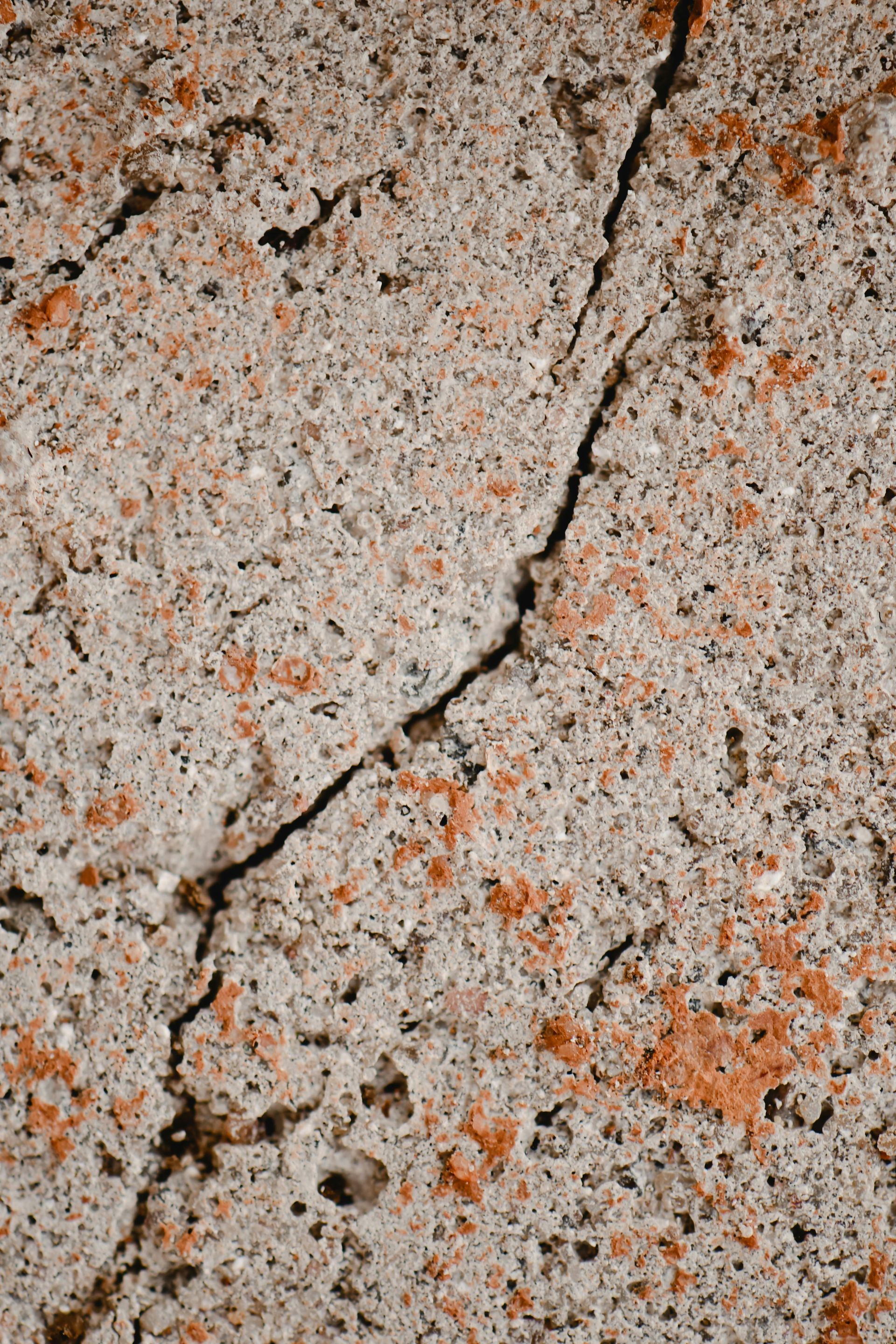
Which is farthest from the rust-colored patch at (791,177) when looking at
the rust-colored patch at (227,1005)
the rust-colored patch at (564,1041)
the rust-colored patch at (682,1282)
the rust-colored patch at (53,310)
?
the rust-colored patch at (682,1282)

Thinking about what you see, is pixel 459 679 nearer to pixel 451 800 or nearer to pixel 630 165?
pixel 451 800

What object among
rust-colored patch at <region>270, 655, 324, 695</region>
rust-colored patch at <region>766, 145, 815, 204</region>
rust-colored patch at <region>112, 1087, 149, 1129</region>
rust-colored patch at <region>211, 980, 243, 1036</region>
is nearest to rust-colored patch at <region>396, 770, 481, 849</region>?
rust-colored patch at <region>270, 655, 324, 695</region>

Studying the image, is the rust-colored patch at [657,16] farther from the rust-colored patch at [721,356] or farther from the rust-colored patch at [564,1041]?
the rust-colored patch at [564,1041]

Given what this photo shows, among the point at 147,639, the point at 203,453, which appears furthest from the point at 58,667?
the point at 203,453

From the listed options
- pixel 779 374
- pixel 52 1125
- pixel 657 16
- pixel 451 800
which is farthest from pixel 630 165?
pixel 52 1125

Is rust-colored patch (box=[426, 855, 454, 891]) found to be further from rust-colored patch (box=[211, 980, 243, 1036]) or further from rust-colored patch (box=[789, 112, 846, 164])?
rust-colored patch (box=[789, 112, 846, 164])

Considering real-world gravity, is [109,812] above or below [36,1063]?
above
